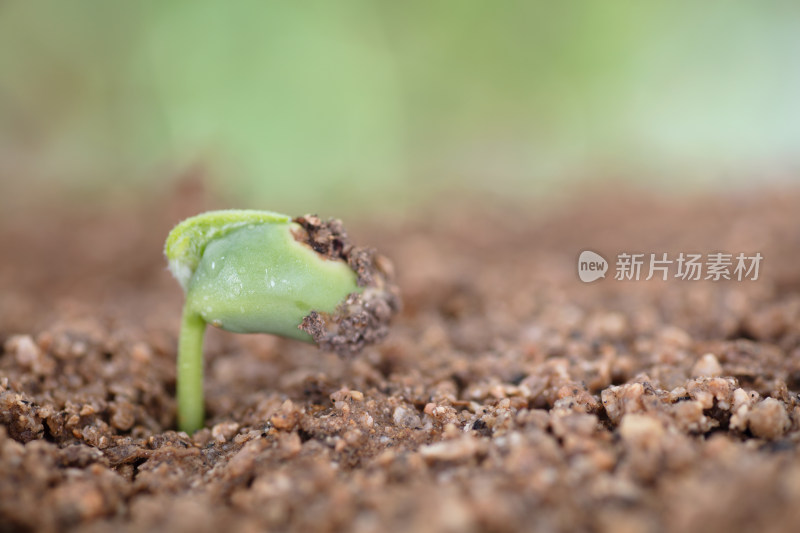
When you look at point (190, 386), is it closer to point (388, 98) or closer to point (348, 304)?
point (348, 304)

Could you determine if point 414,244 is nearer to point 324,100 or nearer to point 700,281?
point 700,281

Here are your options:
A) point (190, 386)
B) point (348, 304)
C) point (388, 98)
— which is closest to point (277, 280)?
point (348, 304)

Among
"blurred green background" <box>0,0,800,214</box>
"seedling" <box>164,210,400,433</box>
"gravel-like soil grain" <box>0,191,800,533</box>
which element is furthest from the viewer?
"blurred green background" <box>0,0,800,214</box>

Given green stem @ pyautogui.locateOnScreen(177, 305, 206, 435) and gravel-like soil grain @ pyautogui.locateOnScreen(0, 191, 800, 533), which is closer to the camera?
gravel-like soil grain @ pyautogui.locateOnScreen(0, 191, 800, 533)

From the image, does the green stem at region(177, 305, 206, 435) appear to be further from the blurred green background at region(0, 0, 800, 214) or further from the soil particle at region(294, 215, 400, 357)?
the blurred green background at region(0, 0, 800, 214)

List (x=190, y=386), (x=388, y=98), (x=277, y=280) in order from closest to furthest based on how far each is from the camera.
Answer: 1. (x=277, y=280)
2. (x=190, y=386)
3. (x=388, y=98)

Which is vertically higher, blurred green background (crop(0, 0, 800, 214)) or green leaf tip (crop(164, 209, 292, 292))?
blurred green background (crop(0, 0, 800, 214))

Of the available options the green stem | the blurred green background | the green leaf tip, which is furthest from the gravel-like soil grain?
the blurred green background
